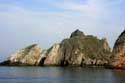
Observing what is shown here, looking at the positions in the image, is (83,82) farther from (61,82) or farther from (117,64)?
(117,64)

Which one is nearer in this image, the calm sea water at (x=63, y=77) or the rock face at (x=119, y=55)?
the calm sea water at (x=63, y=77)

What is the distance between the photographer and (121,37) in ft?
621

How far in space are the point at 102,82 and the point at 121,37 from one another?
96525mm

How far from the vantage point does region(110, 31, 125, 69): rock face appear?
179 metres

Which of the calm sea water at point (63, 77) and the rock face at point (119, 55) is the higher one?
the rock face at point (119, 55)

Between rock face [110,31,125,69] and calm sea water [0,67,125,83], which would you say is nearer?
calm sea water [0,67,125,83]

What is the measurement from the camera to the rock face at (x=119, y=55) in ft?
589

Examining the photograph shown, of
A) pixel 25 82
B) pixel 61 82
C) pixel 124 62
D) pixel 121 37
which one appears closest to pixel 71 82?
pixel 61 82

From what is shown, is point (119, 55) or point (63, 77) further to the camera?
point (119, 55)

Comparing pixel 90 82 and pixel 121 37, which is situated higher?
pixel 121 37

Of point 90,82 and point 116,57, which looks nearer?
point 90,82

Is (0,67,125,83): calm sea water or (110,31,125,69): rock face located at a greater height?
(110,31,125,69): rock face

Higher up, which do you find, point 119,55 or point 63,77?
point 119,55

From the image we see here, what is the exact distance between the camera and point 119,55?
181m
